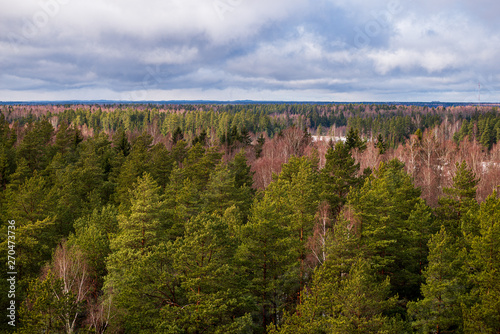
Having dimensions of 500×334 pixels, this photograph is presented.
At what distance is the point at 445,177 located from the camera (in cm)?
5966

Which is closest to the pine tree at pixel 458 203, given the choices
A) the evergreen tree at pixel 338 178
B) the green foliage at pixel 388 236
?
the green foliage at pixel 388 236

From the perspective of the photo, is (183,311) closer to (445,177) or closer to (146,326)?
(146,326)

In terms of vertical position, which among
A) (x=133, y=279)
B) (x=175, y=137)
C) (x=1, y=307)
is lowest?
(x=1, y=307)

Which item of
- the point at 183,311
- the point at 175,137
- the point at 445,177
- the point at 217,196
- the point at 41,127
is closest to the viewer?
the point at 183,311

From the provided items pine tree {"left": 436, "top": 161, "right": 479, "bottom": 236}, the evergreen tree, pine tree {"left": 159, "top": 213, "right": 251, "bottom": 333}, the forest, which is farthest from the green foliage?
pine tree {"left": 159, "top": 213, "right": 251, "bottom": 333}

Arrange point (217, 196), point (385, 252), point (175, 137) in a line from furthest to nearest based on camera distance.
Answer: point (175, 137) → point (217, 196) → point (385, 252)

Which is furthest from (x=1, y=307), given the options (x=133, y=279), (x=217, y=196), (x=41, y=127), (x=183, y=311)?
(x=41, y=127)

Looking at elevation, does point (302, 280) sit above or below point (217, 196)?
below

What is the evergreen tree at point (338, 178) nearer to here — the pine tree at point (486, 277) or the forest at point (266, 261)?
the forest at point (266, 261)

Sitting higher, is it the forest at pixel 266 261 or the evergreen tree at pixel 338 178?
the evergreen tree at pixel 338 178

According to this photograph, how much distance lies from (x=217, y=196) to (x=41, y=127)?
4749 centimetres

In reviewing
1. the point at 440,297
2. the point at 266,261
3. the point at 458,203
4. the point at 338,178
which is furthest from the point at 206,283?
the point at 458,203

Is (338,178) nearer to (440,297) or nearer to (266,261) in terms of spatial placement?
(266,261)

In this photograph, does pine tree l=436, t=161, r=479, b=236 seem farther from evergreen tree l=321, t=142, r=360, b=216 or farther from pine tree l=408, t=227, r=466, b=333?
pine tree l=408, t=227, r=466, b=333
